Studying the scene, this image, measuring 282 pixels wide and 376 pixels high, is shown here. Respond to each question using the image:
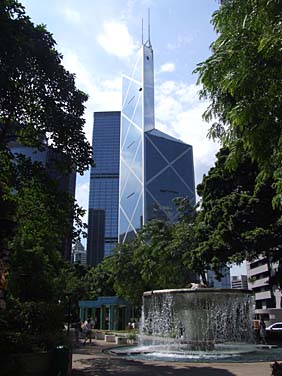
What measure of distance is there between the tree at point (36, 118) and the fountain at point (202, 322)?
21.9 ft

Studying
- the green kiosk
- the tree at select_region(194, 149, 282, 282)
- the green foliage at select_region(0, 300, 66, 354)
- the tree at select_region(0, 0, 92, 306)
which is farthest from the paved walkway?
the green kiosk

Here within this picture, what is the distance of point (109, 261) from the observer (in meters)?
43.3

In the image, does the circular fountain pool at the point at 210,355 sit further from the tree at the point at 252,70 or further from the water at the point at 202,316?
the tree at the point at 252,70

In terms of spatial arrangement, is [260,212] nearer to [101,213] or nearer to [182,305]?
[182,305]

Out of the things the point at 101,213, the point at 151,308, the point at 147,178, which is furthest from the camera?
the point at 101,213

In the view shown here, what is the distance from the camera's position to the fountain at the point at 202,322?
57.2 ft

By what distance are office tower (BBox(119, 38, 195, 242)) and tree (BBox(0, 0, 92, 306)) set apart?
72377mm

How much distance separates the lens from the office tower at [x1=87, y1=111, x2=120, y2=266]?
119062 millimetres

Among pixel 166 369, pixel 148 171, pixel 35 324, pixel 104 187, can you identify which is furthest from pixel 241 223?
pixel 104 187

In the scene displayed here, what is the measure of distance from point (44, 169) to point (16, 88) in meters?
3.06

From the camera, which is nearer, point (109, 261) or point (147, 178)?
point (109, 261)

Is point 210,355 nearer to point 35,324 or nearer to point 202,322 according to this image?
point 202,322

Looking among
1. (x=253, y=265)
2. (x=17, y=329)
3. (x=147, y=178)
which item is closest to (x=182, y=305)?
(x=17, y=329)

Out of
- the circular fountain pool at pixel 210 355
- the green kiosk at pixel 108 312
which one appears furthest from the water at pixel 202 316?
the green kiosk at pixel 108 312
